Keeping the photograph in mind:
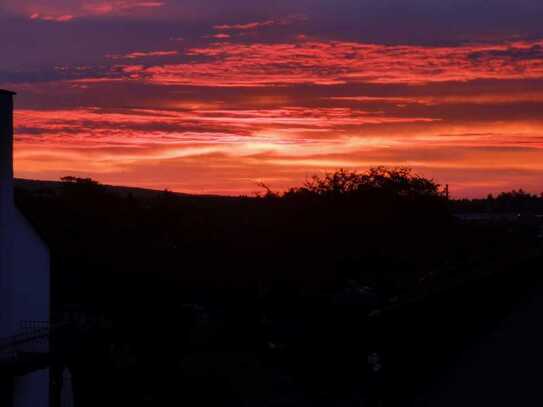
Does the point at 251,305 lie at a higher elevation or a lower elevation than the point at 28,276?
lower

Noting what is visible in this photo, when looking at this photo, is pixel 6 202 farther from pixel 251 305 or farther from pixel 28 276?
pixel 251 305

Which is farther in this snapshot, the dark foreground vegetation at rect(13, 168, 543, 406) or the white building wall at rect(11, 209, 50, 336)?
the white building wall at rect(11, 209, 50, 336)

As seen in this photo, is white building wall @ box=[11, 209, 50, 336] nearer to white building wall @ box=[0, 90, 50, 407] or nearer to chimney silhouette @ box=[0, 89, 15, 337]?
white building wall @ box=[0, 90, 50, 407]

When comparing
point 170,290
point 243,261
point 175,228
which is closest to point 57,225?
point 170,290

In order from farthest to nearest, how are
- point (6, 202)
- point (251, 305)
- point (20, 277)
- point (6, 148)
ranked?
point (251, 305) < point (20, 277) < point (6, 202) < point (6, 148)

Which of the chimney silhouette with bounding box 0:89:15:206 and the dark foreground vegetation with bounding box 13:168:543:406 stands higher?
the chimney silhouette with bounding box 0:89:15:206

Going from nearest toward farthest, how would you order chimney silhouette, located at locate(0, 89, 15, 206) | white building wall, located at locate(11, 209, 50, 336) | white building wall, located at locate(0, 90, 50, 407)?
chimney silhouette, located at locate(0, 89, 15, 206) → white building wall, located at locate(0, 90, 50, 407) → white building wall, located at locate(11, 209, 50, 336)

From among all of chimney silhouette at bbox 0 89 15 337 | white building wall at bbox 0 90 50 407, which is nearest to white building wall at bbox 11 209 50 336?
white building wall at bbox 0 90 50 407

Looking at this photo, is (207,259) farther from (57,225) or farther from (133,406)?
(133,406)

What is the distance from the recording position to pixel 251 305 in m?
24.3

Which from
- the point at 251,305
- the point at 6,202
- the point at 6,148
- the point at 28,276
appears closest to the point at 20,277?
the point at 28,276

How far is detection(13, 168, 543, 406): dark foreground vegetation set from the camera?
44.1 feet

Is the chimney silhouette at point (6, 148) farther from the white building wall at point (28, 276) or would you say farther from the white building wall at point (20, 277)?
the white building wall at point (28, 276)

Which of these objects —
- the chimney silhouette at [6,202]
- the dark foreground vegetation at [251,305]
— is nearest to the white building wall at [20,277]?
the chimney silhouette at [6,202]
